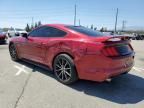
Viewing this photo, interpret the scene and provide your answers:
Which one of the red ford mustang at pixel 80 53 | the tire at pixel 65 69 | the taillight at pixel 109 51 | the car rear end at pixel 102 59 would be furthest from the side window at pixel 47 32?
the taillight at pixel 109 51

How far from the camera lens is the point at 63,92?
4531 mm

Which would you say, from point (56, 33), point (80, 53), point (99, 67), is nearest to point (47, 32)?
point (56, 33)

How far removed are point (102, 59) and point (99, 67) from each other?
19cm

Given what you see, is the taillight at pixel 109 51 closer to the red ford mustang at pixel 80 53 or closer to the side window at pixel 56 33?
the red ford mustang at pixel 80 53

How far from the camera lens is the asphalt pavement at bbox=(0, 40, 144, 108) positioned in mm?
3921

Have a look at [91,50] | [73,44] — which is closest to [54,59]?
[73,44]

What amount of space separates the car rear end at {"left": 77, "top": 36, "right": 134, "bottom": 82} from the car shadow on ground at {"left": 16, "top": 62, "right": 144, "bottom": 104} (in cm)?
37

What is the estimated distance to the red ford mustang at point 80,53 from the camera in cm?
431

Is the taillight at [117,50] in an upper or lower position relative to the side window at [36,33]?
lower

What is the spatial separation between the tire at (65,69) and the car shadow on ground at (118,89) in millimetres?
226

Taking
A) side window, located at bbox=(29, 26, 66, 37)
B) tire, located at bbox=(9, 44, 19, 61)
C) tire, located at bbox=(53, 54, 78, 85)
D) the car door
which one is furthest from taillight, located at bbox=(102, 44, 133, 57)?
→ tire, located at bbox=(9, 44, 19, 61)

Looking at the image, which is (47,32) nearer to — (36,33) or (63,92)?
(36,33)

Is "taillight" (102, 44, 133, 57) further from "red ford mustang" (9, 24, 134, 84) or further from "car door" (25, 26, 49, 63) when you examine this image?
"car door" (25, 26, 49, 63)

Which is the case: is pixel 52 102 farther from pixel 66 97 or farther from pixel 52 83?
pixel 52 83
